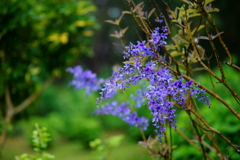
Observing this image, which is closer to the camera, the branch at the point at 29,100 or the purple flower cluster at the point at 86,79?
the purple flower cluster at the point at 86,79

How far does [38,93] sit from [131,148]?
11.8 feet

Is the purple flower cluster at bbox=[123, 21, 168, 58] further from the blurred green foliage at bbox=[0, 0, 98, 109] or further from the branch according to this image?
the branch

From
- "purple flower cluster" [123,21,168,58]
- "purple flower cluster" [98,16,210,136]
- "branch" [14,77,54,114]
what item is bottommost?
"purple flower cluster" [98,16,210,136]

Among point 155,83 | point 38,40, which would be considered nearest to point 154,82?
point 155,83

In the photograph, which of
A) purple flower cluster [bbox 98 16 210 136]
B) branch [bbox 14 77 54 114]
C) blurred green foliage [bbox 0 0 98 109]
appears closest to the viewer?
purple flower cluster [bbox 98 16 210 136]

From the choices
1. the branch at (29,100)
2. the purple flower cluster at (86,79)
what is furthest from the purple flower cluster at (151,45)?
the branch at (29,100)

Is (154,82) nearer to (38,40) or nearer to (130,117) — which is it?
(130,117)

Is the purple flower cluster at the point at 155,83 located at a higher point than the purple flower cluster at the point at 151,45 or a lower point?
lower

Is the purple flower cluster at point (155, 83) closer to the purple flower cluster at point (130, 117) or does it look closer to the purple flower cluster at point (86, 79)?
the purple flower cluster at point (130, 117)

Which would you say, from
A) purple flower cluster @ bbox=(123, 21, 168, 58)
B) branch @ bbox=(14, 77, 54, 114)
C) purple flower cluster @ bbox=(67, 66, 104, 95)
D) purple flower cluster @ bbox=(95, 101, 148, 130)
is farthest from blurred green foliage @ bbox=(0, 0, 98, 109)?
purple flower cluster @ bbox=(123, 21, 168, 58)

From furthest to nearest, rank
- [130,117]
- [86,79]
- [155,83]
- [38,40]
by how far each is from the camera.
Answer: [38,40] < [86,79] < [130,117] < [155,83]

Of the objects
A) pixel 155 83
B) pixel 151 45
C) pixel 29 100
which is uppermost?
pixel 29 100

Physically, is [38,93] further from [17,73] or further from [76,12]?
[76,12]

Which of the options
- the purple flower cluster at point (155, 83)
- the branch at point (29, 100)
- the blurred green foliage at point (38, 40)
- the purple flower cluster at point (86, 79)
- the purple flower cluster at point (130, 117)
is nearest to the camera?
the purple flower cluster at point (155, 83)
